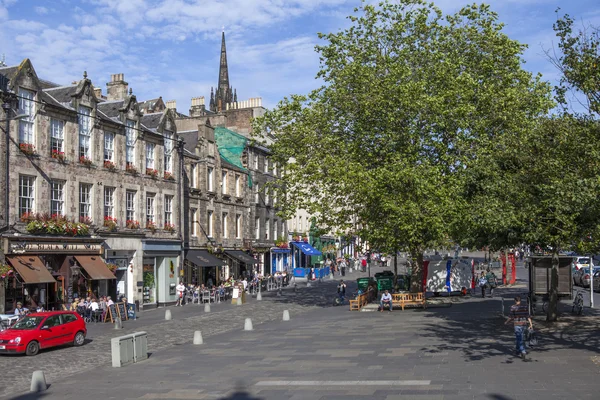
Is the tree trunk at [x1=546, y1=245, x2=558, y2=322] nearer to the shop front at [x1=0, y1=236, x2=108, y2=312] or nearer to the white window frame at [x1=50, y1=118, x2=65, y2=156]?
the shop front at [x1=0, y1=236, x2=108, y2=312]

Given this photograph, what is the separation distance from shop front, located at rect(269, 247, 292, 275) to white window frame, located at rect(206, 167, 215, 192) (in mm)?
13904

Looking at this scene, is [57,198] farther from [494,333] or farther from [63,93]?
[494,333]

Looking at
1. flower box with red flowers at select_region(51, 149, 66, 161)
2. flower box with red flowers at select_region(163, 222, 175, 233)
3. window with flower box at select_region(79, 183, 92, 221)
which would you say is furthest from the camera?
flower box with red flowers at select_region(163, 222, 175, 233)

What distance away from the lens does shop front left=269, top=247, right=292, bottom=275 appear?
63.2m

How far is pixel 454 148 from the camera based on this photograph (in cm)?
3491

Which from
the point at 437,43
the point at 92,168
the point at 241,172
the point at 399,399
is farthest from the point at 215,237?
the point at 399,399

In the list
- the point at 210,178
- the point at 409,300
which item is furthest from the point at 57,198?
the point at 409,300

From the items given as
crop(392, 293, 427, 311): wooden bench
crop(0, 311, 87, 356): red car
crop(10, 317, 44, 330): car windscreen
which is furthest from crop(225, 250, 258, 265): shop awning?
crop(10, 317, 44, 330): car windscreen

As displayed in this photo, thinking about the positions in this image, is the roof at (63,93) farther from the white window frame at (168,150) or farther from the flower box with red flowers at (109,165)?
the white window frame at (168,150)

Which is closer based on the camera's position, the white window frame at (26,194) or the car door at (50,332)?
the car door at (50,332)

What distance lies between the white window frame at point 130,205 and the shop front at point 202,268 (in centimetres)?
647

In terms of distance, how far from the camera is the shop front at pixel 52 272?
30.5 metres

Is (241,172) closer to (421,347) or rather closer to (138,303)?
(138,303)

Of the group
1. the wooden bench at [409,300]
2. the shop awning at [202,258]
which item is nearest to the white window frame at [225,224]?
the shop awning at [202,258]
